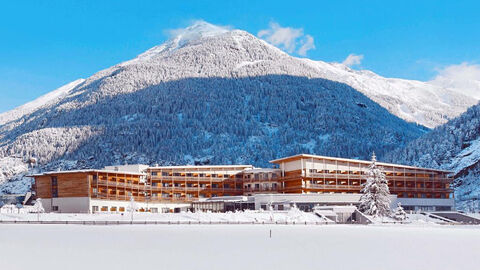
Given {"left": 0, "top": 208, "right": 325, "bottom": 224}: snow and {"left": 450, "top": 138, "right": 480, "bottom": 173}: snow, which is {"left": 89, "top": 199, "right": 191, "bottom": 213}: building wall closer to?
{"left": 0, "top": 208, "right": 325, "bottom": 224}: snow

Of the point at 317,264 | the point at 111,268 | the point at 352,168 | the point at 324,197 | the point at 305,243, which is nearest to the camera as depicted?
the point at 111,268

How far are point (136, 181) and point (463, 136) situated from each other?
119101 millimetres

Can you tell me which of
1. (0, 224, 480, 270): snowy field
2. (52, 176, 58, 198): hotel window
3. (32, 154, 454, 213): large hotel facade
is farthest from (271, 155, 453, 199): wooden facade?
(0, 224, 480, 270): snowy field

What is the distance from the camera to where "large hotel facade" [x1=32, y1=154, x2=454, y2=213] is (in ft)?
351

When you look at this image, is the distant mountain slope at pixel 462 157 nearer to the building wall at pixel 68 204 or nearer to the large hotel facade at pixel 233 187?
the large hotel facade at pixel 233 187

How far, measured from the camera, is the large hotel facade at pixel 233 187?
107 meters

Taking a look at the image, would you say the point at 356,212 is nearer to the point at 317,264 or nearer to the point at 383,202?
the point at 383,202

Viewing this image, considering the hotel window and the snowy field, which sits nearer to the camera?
the snowy field

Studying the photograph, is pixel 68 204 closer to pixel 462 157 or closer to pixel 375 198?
pixel 375 198

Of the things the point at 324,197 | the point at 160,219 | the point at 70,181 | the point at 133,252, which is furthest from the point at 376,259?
the point at 70,181

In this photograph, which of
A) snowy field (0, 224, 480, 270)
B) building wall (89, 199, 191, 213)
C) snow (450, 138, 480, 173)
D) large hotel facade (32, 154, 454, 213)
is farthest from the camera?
snow (450, 138, 480, 173)

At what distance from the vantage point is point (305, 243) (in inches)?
1837

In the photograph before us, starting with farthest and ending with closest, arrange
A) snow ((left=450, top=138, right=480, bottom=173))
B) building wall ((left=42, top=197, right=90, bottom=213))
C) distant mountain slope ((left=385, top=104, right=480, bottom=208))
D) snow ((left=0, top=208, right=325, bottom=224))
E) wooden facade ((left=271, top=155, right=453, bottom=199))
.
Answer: snow ((left=450, top=138, right=480, bottom=173)), distant mountain slope ((left=385, top=104, right=480, bottom=208)), wooden facade ((left=271, top=155, right=453, bottom=199)), building wall ((left=42, top=197, right=90, bottom=213)), snow ((left=0, top=208, right=325, bottom=224))

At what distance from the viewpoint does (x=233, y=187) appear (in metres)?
128
